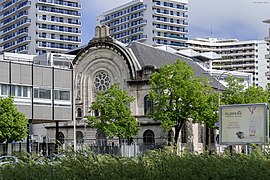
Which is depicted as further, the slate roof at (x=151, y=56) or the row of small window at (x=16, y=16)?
the row of small window at (x=16, y=16)

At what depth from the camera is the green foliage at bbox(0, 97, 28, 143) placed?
59.0 meters

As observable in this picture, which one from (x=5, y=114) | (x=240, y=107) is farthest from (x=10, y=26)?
(x=240, y=107)

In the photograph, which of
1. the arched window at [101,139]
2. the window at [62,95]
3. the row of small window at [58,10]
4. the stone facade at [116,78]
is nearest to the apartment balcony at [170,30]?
the row of small window at [58,10]

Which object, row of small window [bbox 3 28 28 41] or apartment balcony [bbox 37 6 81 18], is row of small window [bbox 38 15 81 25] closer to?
apartment balcony [bbox 37 6 81 18]

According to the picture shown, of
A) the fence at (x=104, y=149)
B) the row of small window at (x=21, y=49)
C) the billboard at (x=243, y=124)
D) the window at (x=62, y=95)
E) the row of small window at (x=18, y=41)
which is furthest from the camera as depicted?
the row of small window at (x=21, y=49)

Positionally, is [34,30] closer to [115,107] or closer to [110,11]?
[110,11]

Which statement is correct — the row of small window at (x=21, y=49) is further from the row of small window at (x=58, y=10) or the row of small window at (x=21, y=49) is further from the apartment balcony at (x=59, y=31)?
the row of small window at (x=58, y=10)

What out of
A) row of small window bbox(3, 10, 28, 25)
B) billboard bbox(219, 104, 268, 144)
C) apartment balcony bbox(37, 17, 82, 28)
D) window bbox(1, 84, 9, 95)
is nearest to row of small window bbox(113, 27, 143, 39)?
apartment balcony bbox(37, 17, 82, 28)

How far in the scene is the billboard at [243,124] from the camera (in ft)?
128

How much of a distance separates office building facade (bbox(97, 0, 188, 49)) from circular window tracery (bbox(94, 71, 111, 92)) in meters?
61.7

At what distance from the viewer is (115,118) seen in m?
74.9

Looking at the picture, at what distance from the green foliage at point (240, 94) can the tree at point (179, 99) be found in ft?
6.36

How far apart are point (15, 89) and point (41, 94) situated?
313cm

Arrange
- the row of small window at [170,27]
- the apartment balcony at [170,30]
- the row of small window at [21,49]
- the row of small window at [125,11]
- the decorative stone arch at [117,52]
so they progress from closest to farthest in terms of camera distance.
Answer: the decorative stone arch at [117,52], the row of small window at [21,49], the apartment balcony at [170,30], the row of small window at [170,27], the row of small window at [125,11]
